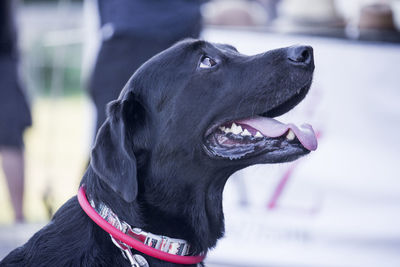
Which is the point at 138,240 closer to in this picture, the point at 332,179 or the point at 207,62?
the point at 207,62

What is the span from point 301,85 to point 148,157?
64cm

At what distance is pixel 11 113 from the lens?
4762mm

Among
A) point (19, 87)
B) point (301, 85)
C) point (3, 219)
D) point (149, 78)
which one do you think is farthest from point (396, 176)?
point (3, 219)

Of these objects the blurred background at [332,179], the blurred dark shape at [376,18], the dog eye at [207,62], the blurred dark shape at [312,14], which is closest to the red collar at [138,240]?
the dog eye at [207,62]

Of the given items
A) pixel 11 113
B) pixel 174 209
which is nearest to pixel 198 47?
pixel 174 209

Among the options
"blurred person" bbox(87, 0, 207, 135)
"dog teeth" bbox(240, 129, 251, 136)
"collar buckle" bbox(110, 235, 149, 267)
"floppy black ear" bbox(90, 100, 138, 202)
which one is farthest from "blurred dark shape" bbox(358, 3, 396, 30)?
"collar buckle" bbox(110, 235, 149, 267)

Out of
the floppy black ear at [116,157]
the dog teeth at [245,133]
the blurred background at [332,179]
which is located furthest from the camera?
the blurred background at [332,179]

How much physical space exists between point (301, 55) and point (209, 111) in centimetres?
40

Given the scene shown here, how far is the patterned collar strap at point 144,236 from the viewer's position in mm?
2287

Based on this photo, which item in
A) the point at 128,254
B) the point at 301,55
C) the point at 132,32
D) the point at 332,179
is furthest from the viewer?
the point at 332,179

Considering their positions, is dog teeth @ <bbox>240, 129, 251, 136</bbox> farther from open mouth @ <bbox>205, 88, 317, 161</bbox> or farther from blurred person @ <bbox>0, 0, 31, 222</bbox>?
blurred person @ <bbox>0, 0, 31, 222</bbox>

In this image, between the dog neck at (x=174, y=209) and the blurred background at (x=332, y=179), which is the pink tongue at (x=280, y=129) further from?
the blurred background at (x=332, y=179)

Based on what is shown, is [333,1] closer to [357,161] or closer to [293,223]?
[357,161]

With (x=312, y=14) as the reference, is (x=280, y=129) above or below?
above
